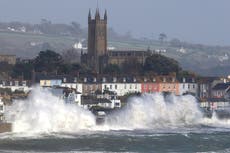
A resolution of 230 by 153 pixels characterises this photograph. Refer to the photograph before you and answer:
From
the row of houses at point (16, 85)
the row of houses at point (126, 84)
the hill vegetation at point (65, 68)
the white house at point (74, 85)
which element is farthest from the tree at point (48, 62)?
→ the row of houses at point (16, 85)

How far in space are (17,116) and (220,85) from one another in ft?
193

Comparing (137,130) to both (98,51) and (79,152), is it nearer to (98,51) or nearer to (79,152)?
(79,152)

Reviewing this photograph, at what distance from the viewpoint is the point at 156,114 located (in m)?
83.5

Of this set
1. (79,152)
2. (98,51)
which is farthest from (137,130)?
(98,51)

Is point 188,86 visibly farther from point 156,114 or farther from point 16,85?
point 156,114

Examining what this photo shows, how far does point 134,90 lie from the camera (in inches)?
4572

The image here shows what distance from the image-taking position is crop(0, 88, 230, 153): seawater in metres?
61.6

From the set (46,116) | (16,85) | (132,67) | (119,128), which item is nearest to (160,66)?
(132,67)

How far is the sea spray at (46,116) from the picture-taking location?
229 ft

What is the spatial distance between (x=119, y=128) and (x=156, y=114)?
8101mm

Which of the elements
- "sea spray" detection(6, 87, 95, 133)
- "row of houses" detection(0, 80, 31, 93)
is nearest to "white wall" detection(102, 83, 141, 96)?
"row of houses" detection(0, 80, 31, 93)

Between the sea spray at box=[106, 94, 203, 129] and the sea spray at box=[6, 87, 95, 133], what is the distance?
2615mm

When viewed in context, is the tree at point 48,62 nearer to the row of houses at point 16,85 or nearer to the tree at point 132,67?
the tree at point 132,67

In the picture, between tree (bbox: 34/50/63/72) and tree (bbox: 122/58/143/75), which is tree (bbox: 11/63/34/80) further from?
tree (bbox: 122/58/143/75)
